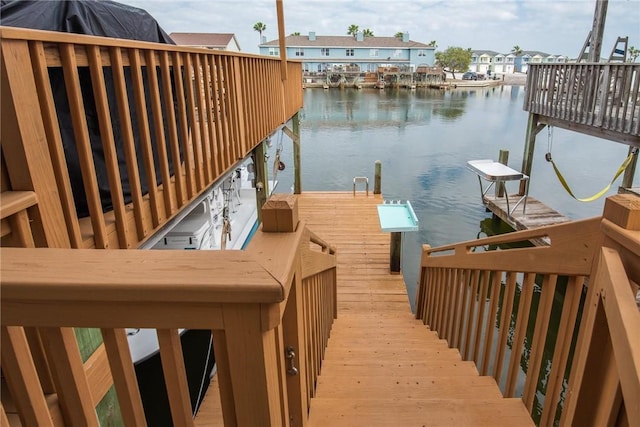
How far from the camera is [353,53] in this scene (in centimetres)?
5184

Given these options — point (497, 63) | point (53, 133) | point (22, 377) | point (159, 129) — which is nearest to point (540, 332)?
point (22, 377)

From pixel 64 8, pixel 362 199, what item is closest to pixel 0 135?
pixel 64 8

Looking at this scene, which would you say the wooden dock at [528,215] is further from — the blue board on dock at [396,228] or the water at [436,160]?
the blue board on dock at [396,228]

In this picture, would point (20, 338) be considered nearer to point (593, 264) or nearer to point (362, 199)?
point (593, 264)

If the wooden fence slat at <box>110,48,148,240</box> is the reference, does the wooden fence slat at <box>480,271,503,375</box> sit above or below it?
below

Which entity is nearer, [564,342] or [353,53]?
[564,342]

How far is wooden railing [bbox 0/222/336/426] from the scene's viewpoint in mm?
729

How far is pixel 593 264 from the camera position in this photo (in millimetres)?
1473

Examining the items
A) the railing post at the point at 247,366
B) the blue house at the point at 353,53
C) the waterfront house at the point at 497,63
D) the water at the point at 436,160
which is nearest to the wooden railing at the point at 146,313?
the railing post at the point at 247,366

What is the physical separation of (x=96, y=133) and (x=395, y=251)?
4932 mm

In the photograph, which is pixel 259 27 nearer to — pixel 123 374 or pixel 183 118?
pixel 183 118

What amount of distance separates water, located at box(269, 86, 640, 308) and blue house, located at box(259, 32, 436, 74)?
27191mm

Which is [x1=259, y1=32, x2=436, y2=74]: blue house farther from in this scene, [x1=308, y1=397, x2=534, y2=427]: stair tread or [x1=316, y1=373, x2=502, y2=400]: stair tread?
[x1=308, y1=397, x2=534, y2=427]: stair tread

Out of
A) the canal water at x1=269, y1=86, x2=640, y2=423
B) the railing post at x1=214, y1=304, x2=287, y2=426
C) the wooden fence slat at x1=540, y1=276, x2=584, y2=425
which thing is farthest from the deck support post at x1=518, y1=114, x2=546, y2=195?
the railing post at x1=214, y1=304, x2=287, y2=426
